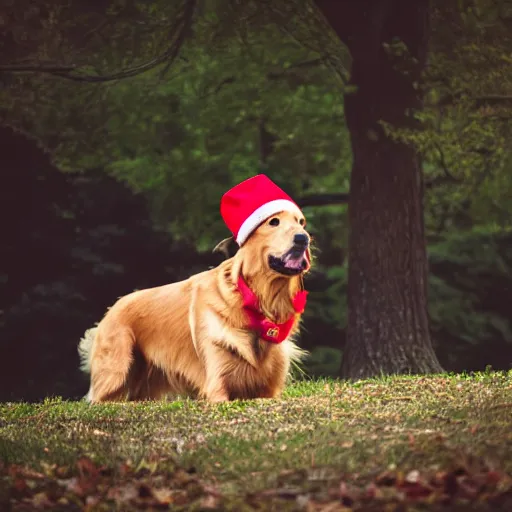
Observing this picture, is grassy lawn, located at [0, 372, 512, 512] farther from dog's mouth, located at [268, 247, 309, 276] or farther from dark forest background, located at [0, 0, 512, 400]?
dark forest background, located at [0, 0, 512, 400]

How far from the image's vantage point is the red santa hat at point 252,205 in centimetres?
898

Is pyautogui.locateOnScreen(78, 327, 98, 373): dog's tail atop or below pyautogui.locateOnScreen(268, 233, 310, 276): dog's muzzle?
below

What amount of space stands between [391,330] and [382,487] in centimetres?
786

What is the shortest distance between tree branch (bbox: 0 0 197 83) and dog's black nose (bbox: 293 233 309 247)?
19.5 ft

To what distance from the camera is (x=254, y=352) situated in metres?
9.09

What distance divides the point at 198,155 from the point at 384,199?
3676 millimetres

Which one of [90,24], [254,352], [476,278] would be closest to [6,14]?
[90,24]

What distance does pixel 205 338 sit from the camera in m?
9.19

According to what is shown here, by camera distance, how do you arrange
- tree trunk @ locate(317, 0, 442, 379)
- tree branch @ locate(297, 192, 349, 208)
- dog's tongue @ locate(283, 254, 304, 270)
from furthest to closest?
tree branch @ locate(297, 192, 349, 208) < tree trunk @ locate(317, 0, 442, 379) < dog's tongue @ locate(283, 254, 304, 270)

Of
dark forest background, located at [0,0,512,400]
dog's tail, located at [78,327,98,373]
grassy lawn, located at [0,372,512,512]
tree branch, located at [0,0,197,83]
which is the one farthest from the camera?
dark forest background, located at [0,0,512,400]

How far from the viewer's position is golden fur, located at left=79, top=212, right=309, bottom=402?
900 cm

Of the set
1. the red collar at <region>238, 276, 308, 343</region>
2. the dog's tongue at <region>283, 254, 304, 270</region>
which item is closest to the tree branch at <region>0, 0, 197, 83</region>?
the red collar at <region>238, 276, 308, 343</region>

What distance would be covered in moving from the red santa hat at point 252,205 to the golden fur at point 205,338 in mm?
76

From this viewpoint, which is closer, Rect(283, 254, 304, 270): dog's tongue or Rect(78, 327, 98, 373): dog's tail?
Rect(283, 254, 304, 270): dog's tongue
